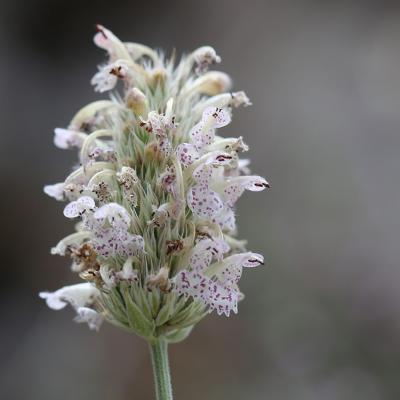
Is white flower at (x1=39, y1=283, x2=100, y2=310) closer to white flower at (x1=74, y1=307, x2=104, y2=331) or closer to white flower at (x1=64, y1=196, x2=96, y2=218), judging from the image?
white flower at (x1=74, y1=307, x2=104, y2=331)

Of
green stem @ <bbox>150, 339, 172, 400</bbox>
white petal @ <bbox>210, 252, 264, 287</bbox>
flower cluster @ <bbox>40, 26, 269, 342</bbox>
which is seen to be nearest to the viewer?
green stem @ <bbox>150, 339, 172, 400</bbox>

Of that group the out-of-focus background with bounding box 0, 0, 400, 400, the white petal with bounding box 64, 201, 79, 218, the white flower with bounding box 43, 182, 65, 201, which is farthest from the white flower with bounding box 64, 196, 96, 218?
the out-of-focus background with bounding box 0, 0, 400, 400

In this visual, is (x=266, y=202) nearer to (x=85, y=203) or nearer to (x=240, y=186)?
(x=240, y=186)

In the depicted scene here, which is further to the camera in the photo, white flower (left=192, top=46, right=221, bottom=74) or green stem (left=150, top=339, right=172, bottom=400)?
white flower (left=192, top=46, right=221, bottom=74)

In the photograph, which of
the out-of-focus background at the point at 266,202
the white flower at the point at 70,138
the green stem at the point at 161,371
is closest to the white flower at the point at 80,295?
the green stem at the point at 161,371

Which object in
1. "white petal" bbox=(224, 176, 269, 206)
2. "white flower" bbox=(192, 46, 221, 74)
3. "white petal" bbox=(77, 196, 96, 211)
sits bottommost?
"white petal" bbox=(77, 196, 96, 211)

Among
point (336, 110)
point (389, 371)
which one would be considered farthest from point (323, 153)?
point (389, 371)

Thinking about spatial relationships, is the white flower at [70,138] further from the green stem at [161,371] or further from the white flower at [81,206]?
the green stem at [161,371]

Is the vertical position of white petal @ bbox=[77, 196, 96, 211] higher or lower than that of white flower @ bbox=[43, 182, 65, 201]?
lower
